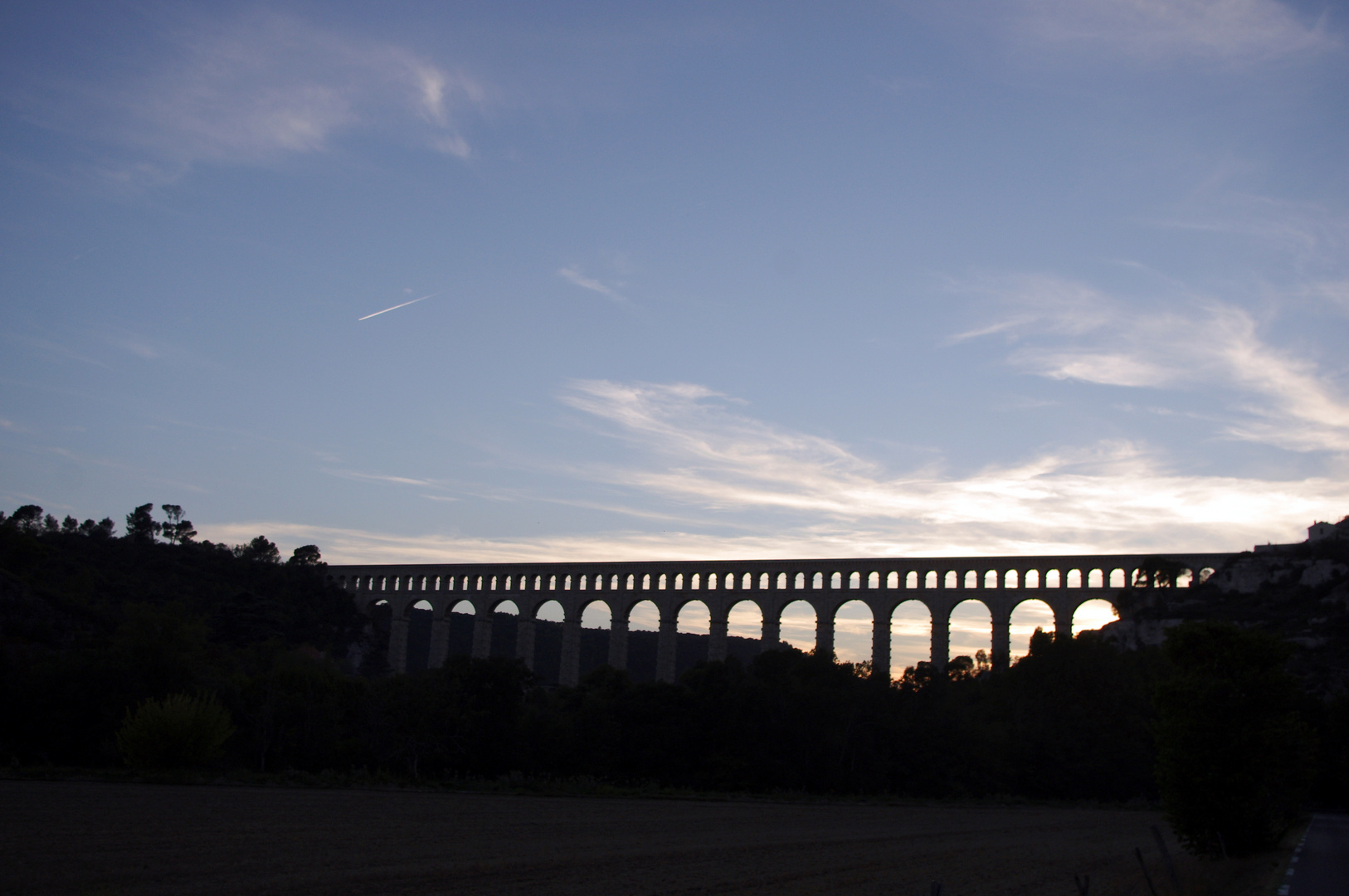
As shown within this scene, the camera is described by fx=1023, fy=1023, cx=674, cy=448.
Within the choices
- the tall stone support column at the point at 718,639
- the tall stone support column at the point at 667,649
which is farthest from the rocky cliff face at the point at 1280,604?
the tall stone support column at the point at 667,649

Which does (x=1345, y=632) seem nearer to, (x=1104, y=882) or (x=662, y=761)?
(x=662, y=761)

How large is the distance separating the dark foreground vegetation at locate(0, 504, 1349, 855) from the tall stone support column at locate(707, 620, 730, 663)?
48.5 feet

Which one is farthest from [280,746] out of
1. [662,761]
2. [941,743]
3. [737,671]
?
[941,743]

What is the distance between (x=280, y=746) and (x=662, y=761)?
600 inches

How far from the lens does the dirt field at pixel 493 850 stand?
13.7 m

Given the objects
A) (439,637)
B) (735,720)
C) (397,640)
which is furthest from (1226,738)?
(397,640)

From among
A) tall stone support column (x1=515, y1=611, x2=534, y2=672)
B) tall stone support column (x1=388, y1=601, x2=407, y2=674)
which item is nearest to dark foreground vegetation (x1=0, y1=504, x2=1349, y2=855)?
tall stone support column (x1=388, y1=601, x2=407, y2=674)

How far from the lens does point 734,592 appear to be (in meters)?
71.5

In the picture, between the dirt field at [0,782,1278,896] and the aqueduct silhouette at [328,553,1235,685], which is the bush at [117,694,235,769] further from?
the aqueduct silhouette at [328,553,1235,685]

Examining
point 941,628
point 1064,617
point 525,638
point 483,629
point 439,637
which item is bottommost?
point 439,637

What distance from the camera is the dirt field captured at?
13.7m

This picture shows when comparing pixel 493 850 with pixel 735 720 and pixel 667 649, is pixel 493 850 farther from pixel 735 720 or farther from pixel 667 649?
pixel 667 649

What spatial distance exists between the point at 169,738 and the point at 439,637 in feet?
171

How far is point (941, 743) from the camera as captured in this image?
49.7 meters
